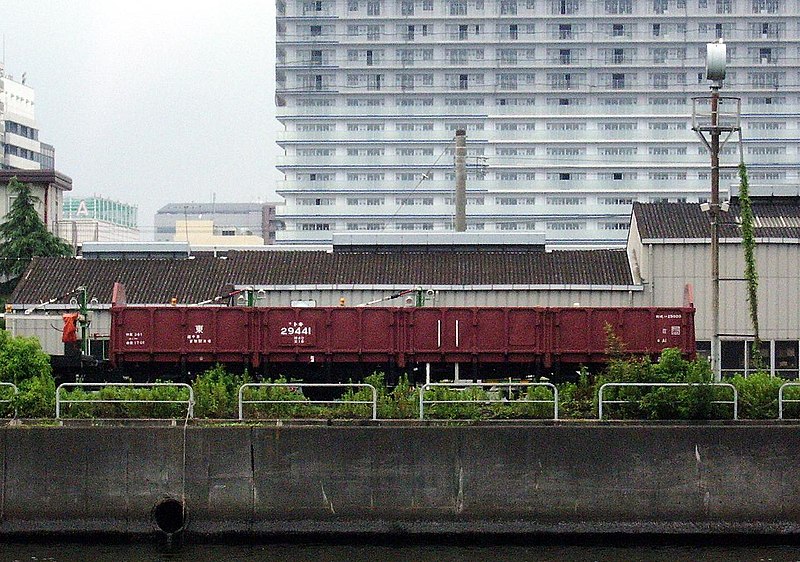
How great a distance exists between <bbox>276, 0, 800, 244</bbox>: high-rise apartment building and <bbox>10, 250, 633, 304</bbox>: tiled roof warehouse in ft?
274

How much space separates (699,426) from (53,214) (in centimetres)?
5056

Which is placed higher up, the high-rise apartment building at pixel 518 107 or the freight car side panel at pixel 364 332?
the high-rise apartment building at pixel 518 107

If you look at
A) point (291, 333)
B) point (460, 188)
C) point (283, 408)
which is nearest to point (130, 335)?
point (291, 333)

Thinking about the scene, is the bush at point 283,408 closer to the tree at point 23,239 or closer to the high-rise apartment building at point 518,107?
the tree at point 23,239

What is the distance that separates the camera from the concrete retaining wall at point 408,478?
25.6 meters

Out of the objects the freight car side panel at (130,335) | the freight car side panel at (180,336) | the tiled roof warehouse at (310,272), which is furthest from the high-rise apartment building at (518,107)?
the freight car side panel at (130,335)

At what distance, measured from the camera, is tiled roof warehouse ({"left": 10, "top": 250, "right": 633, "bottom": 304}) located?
48.2 metres

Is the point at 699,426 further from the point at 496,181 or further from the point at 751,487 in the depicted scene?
the point at 496,181

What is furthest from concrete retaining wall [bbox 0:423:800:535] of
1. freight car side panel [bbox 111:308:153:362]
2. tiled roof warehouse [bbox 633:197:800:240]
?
tiled roof warehouse [bbox 633:197:800:240]

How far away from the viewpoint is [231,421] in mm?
26594

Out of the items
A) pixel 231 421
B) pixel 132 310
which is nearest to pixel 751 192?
pixel 132 310

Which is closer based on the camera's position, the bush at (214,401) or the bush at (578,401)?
the bush at (578,401)

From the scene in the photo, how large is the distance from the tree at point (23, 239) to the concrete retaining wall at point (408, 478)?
36889 millimetres

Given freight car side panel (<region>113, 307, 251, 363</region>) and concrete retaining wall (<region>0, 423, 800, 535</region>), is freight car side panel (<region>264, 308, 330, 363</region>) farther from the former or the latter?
concrete retaining wall (<region>0, 423, 800, 535</region>)
